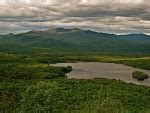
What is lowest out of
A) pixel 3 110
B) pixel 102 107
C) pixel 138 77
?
pixel 138 77

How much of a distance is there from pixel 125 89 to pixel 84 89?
1366 centimetres

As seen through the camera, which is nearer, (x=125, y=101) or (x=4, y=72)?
(x=125, y=101)

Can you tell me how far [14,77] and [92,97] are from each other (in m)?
50.9

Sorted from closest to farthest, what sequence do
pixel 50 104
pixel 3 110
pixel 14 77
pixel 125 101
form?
pixel 50 104 < pixel 3 110 < pixel 125 101 < pixel 14 77

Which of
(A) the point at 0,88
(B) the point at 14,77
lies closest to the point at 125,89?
(A) the point at 0,88

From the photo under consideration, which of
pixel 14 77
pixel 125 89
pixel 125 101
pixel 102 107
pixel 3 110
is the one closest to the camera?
pixel 102 107

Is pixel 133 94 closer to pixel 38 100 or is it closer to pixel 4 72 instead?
pixel 38 100

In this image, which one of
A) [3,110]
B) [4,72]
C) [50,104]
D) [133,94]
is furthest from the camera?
[4,72]

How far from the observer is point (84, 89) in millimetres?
95000

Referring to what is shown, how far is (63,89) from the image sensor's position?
94625 mm

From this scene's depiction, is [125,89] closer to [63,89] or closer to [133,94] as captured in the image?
[133,94]

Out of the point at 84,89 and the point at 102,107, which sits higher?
the point at 102,107

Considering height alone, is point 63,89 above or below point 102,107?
below

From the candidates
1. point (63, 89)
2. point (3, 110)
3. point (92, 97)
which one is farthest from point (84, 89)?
point (3, 110)
